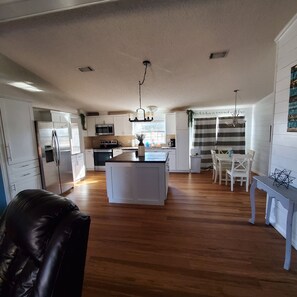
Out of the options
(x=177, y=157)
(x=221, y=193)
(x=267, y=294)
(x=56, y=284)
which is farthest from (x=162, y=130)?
(x=56, y=284)

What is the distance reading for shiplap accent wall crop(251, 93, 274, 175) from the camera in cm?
441

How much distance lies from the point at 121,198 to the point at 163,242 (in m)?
1.44

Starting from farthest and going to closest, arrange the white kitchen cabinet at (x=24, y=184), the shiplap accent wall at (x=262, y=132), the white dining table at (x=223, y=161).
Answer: the shiplap accent wall at (x=262, y=132), the white dining table at (x=223, y=161), the white kitchen cabinet at (x=24, y=184)

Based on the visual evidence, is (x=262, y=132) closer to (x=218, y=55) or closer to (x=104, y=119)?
(x=218, y=55)

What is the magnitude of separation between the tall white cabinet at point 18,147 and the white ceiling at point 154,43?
3.09ft

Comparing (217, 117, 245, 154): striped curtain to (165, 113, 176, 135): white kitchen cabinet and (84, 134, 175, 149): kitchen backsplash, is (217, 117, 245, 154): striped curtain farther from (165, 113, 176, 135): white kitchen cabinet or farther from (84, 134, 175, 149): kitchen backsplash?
(84, 134, 175, 149): kitchen backsplash

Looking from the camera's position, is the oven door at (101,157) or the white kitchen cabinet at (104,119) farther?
the white kitchen cabinet at (104,119)

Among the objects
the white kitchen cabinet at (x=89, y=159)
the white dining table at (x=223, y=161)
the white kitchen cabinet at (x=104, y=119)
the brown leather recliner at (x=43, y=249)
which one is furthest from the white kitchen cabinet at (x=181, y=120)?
the brown leather recliner at (x=43, y=249)

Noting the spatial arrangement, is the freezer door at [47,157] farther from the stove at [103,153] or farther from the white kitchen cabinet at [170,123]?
the white kitchen cabinet at [170,123]

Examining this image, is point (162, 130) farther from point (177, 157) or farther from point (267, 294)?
point (267, 294)

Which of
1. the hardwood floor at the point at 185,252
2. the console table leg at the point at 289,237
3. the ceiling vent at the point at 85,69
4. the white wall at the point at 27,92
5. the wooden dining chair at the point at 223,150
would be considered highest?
the ceiling vent at the point at 85,69

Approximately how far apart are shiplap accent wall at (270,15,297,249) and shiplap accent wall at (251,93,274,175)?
2.31m

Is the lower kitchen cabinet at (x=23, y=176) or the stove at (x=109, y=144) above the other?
the stove at (x=109, y=144)

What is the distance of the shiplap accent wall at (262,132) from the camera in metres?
4.41
